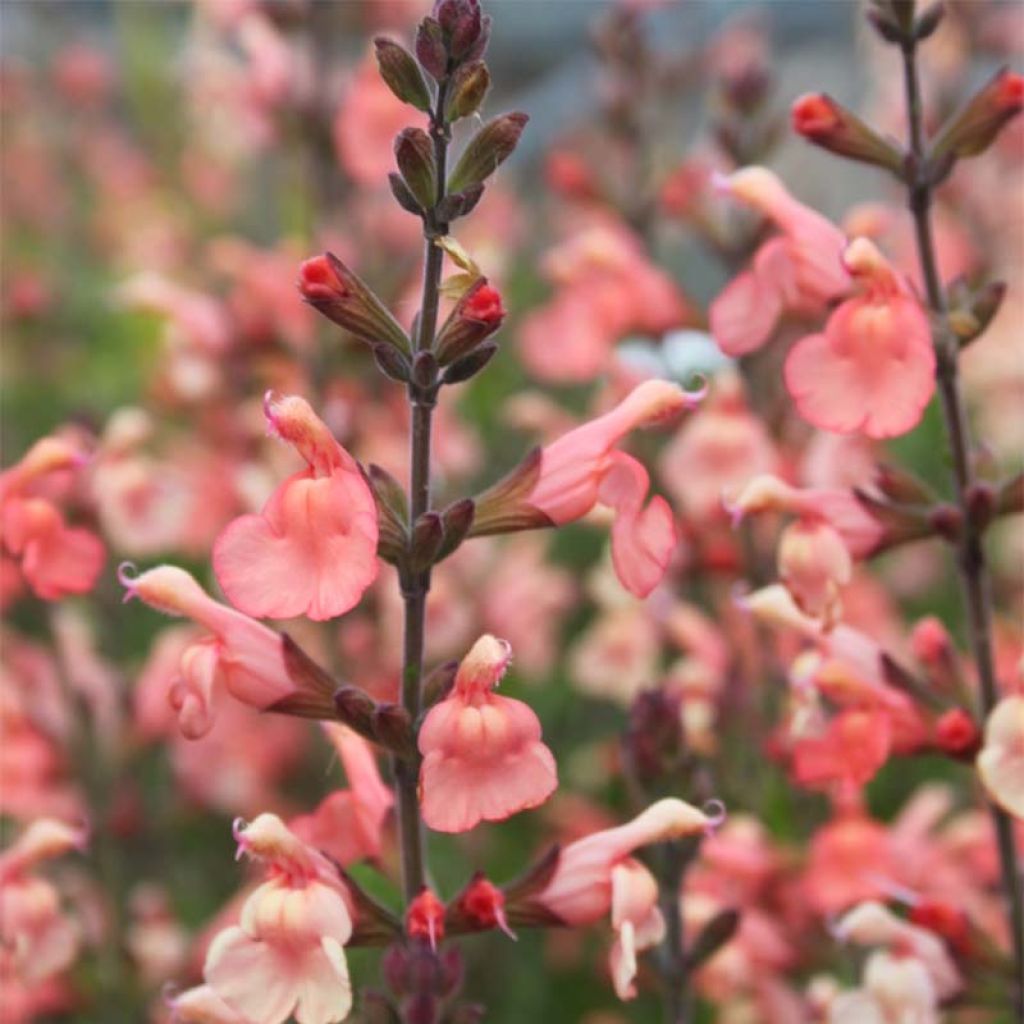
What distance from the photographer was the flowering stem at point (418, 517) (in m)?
1.05

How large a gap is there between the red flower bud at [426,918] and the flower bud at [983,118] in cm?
70

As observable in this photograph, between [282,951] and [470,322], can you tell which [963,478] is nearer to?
[470,322]

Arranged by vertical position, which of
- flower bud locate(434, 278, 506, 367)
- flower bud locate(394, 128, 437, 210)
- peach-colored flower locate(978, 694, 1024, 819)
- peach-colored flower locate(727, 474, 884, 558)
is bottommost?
peach-colored flower locate(978, 694, 1024, 819)

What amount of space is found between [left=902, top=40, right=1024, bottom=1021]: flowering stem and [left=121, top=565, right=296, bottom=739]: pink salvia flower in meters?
0.54

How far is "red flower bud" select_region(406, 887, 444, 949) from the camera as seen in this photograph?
1.04m

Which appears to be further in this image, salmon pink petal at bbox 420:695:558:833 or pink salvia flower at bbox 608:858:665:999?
pink salvia flower at bbox 608:858:665:999

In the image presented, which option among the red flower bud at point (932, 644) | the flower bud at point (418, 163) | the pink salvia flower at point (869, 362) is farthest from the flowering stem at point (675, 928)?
the flower bud at point (418, 163)

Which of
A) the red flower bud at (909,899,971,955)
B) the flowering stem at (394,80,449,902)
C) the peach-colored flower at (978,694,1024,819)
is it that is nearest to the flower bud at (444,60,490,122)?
the flowering stem at (394,80,449,902)

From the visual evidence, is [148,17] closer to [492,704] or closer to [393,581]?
[393,581]

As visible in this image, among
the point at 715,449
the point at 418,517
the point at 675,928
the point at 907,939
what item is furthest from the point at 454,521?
the point at 715,449

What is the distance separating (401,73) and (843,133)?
426mm

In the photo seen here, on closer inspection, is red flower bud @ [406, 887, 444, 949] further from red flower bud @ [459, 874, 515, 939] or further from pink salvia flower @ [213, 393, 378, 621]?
pink salvia flower @ [213, 393, 378, 621]

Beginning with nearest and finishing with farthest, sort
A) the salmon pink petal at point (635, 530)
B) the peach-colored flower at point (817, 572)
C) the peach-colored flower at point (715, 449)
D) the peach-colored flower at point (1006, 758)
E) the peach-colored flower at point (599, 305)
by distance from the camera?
the salmon pink petal at point (635, 530) → the peach-colored flower at point (1006, 758) → the peach-colored flower at point (817, 572) → the peach-colored flower at point (715, 449) → the peach-colored flower at point (599, 305)

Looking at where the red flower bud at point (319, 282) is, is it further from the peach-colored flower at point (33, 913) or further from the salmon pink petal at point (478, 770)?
the peach-colored flower at point (33, 913)
